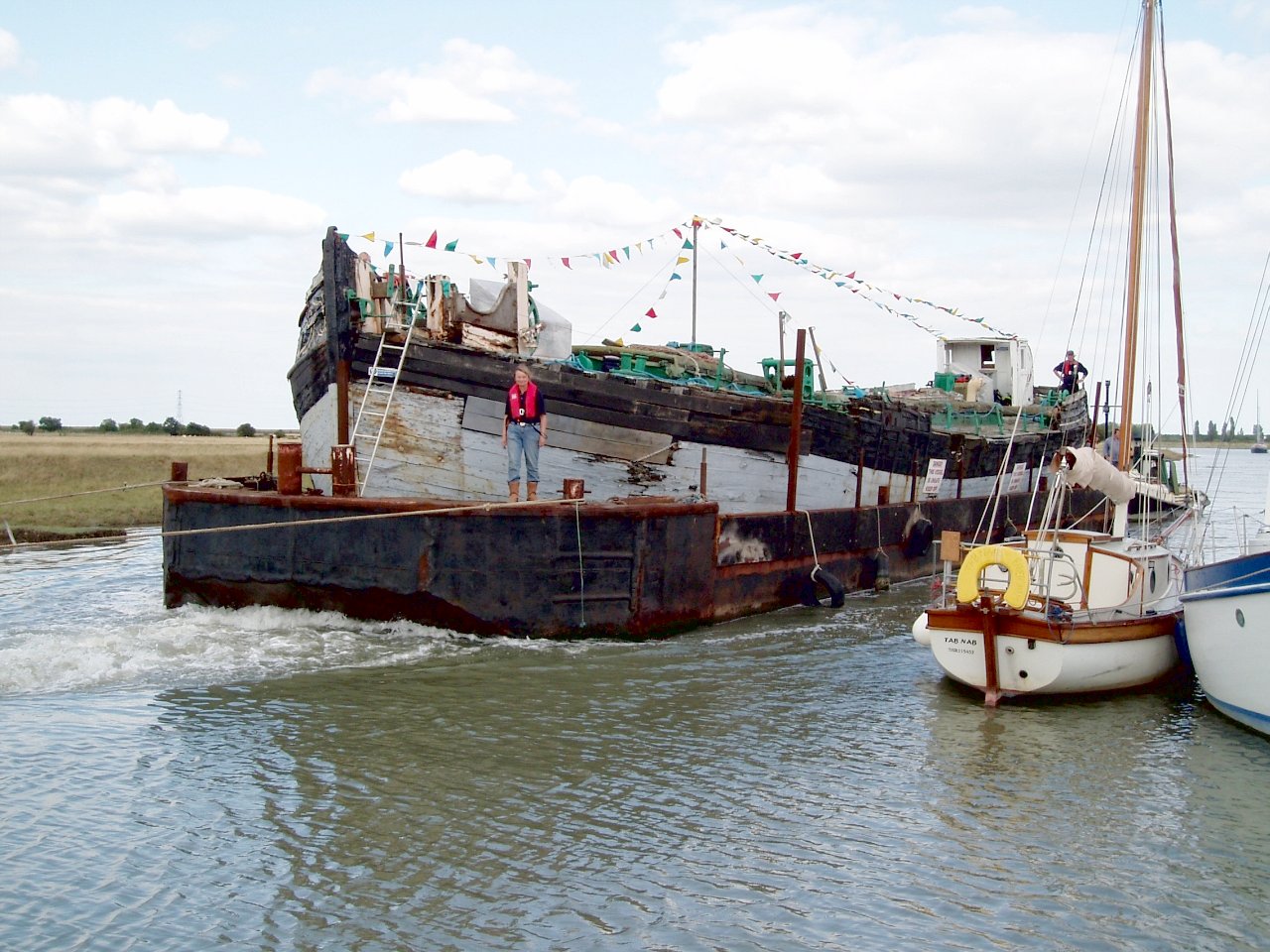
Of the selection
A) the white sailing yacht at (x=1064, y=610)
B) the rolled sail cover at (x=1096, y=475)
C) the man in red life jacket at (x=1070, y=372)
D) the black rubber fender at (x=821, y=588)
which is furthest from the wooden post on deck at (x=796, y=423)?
the man in red life jacket at (x=1070, y=372)

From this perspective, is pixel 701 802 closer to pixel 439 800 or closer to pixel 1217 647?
pixel 439 800

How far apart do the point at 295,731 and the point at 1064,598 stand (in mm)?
8140

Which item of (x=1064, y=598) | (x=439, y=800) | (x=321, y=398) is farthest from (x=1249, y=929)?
(x=321, y=398)

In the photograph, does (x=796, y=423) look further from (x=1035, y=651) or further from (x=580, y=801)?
(x=580, y=801)

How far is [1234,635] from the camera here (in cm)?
1064

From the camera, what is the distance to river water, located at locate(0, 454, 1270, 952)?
266 inches

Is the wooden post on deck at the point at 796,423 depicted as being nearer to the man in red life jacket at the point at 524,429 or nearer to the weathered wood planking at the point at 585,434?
the weathered wood planking at the point at 585,434

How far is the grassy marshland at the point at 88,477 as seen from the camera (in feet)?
89.9

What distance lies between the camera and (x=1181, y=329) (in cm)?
1789

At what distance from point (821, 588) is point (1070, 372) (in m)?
13.5

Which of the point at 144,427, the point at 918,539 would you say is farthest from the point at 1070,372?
the point at 144,427

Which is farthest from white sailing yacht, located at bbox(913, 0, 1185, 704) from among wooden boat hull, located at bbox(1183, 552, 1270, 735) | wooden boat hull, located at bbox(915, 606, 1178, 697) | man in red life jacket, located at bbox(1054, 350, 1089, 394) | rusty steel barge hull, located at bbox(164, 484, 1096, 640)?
man in red life jacket, located at bbox(1054, 350, 1089, 394)

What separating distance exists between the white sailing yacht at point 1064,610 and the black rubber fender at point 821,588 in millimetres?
3303

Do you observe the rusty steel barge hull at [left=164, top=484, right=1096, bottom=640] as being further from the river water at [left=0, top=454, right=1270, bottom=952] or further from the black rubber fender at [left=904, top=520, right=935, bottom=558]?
the black rubber fender at [left=904, top=520, right=935, bottom=558]
